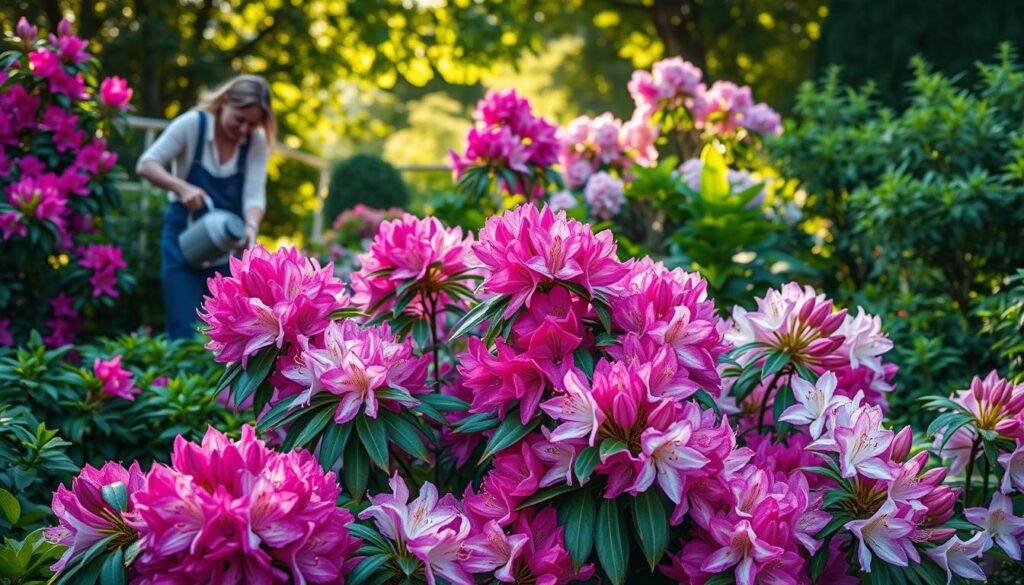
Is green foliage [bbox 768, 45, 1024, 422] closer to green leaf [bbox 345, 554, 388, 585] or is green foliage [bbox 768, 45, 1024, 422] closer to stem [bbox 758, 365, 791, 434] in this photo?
stem [bbox 758, 365, 791, 434]

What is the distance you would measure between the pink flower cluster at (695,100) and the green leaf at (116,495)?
412 cm

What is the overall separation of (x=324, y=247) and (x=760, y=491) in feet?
19.0

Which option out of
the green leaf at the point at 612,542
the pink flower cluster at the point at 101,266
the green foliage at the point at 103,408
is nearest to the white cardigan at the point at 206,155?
the pink flower cluster at the point at 101,266

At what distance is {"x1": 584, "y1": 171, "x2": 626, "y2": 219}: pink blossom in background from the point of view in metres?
4.79

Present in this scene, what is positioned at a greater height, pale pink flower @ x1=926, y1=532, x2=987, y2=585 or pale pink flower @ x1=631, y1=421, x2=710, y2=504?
pale pink flower @ x1=631, y1=421, x2=710, y2=504

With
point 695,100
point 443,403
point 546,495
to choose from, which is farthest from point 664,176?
point 546,495

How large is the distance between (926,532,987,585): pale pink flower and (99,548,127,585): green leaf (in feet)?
4.95

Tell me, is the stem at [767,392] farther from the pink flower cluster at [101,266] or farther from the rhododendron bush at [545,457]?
the pink flower cluster at [101,266]

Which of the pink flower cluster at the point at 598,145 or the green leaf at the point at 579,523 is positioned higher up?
the pink flower cluster at the point at 598,145

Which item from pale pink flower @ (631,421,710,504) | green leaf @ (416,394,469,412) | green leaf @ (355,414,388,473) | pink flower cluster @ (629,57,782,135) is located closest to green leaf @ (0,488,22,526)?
green leaf @ (355,414,388,473)

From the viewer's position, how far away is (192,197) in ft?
13.8

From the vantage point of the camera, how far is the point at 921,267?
428cm

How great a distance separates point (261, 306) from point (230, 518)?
1.80 feet

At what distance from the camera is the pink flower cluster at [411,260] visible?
7.36ft
